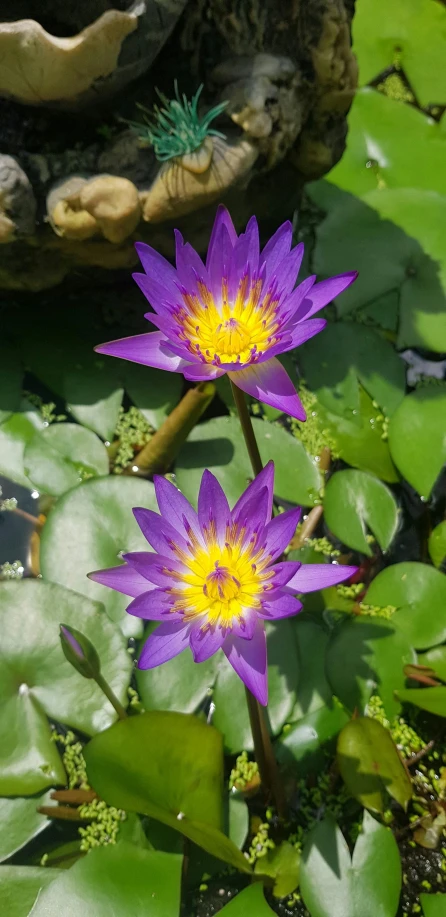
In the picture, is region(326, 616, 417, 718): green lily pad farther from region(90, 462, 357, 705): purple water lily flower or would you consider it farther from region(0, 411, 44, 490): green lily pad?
region(0, 411, 44, 490): green lily pad

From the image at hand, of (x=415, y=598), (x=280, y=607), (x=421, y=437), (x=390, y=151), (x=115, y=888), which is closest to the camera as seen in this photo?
(x=280, y=607)

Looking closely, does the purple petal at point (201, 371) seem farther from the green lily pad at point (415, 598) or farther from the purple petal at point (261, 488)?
the green lily pad at point (415, 598)

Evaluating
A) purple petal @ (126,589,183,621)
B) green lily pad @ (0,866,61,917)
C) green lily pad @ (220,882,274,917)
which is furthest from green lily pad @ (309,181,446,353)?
green lily pad @ (0,866,61,917)

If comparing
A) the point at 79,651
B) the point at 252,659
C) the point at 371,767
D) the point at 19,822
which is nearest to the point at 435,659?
the point at 371,767

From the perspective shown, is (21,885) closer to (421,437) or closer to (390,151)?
(421,437)

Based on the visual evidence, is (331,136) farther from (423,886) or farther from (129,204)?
(423,886)
